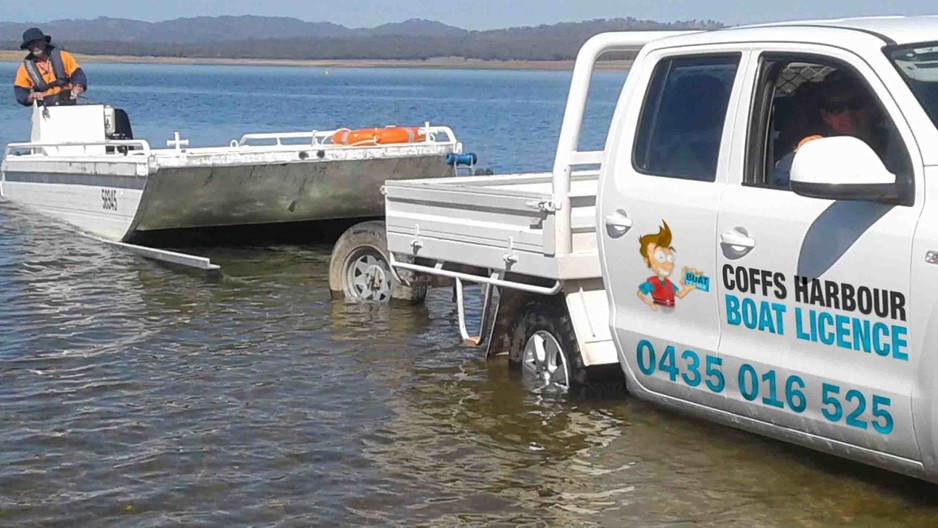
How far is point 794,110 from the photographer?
6047 mm

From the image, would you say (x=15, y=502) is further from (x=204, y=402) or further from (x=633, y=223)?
(x=633, y=223)

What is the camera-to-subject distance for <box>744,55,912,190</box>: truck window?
5.75 meters

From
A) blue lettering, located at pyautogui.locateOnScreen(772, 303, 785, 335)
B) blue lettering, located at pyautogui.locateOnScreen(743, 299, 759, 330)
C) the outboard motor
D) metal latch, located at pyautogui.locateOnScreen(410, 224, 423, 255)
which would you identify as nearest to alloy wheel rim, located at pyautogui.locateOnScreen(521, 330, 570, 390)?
metal latch, located at pyautogui.locateOnScreen(410, 224, 423, 255)

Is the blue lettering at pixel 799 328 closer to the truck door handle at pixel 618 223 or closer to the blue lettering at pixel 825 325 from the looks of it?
the blue lettering at pixel 825 325

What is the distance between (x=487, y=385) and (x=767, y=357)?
2687mm

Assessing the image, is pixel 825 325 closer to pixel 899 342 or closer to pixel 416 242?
pixel 899 342

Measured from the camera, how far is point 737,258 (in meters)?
5.93

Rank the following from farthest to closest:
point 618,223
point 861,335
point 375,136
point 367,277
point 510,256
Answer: point 375,136 < point 367,277 < point 510,256 < point 618,223 < point 861,335

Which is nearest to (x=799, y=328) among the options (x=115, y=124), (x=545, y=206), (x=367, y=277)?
(x=545, y=206)

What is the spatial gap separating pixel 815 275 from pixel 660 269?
916 millimetres

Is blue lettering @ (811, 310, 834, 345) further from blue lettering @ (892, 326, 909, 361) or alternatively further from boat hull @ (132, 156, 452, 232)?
boat hull @ (132, 156, 452, 232)

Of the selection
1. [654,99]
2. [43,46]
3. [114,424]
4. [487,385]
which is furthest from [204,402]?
[43,46]

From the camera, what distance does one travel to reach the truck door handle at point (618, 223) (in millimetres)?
6477

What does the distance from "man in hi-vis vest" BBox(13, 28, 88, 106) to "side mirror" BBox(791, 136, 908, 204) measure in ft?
39.5
